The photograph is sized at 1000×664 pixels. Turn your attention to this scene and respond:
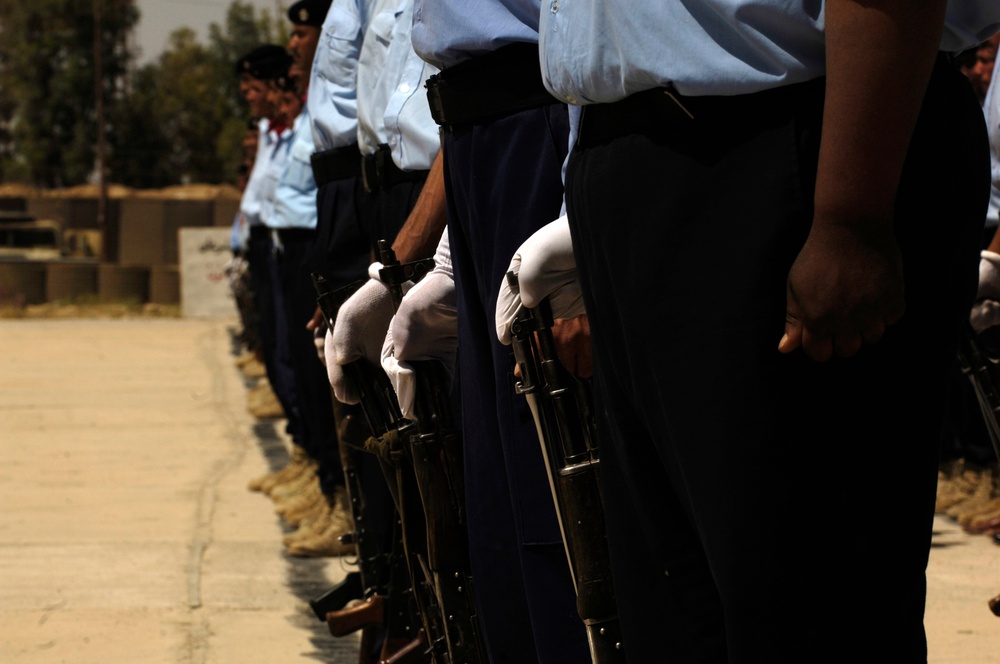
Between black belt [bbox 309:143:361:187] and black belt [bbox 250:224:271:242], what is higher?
black belt [bbox 309:143:361:187]

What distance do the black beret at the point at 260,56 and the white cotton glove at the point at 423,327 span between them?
551cm

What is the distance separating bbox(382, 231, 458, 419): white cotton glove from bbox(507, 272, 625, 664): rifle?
56 cm

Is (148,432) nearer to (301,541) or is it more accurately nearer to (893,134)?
(301,541)

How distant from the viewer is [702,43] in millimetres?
1573

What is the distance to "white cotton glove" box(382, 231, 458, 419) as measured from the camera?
2648 millimetres

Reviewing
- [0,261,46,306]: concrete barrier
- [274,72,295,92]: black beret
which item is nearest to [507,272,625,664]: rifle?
[274,72,295,92]: black beret

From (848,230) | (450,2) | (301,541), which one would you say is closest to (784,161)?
(848,230)

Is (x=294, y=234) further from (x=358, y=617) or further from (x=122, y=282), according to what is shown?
(x=122, y=282)

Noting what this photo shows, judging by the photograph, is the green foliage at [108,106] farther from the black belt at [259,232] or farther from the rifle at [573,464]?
the rifle at [573,464]

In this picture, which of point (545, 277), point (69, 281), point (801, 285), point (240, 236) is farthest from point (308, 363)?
point (69, 281)

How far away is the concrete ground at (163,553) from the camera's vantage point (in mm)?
4105

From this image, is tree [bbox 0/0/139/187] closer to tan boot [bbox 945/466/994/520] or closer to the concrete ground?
the concrete ground

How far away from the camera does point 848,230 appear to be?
4.72ft

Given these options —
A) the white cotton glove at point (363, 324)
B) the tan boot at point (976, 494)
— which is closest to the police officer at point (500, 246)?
the white cotton glove at point (363, 324)
